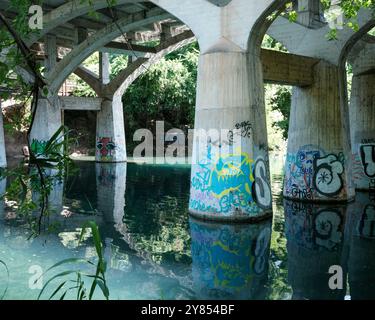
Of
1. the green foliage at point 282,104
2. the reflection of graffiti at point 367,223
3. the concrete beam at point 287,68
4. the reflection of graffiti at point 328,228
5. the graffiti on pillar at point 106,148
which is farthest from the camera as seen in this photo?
the green foliage at point 282,104

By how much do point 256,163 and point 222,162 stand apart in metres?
0.95

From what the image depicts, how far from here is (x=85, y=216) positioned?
13820 mm

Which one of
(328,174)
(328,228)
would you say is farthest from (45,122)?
(328,228)

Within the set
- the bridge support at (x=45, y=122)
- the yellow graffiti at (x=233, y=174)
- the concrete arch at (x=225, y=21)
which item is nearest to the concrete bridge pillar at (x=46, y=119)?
the bridge support at (x=45, y=122)

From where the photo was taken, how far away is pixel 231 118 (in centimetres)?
1221

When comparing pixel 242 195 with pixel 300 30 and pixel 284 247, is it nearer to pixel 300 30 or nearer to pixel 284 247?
pixel 284 247

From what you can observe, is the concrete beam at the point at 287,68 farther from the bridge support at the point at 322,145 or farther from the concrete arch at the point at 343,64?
the concrete arch at the point at 343,64

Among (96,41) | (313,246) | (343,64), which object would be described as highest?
(96,41)

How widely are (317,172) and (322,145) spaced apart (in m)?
0.94

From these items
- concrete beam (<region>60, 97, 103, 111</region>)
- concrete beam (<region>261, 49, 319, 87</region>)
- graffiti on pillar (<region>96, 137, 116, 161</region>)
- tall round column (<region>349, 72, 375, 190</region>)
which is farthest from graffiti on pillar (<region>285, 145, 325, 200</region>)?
graffiti on pillar (<region>96, 137, 116, 161</region>)

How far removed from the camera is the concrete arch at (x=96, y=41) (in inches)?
918

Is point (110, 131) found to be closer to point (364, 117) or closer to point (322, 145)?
point (364, 117)
